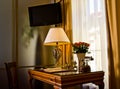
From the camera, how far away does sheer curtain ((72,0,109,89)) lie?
2.59 meters

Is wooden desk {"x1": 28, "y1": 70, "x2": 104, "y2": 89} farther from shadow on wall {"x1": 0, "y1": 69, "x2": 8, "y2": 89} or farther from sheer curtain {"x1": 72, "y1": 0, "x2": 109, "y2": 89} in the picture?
shadow on wall {"x1": 0, "y1": 69, "x2": 8, "y2": 89}

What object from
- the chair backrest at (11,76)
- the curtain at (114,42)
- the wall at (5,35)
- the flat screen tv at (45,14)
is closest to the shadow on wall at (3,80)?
the wall at (5,35)

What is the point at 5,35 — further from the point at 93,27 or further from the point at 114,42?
the point at 114,42

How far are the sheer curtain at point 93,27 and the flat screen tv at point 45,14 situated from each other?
0.32 m

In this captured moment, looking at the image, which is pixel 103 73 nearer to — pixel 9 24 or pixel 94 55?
pixel 94 55

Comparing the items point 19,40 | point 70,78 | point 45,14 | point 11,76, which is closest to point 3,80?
point 11,76

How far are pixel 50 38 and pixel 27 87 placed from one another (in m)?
1.18

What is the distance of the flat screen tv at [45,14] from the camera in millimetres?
3359

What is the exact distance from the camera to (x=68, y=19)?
323 cm

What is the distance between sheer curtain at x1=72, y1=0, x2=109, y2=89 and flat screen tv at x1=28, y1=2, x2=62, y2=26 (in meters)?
0.32

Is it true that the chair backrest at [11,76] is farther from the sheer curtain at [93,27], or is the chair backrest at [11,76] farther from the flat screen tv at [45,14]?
the sheer curtain at [93,27]

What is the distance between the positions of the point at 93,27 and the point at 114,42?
1.81 feet

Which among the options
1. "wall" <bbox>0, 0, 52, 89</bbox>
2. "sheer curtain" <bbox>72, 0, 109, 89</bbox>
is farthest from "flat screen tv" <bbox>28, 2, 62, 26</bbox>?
"sheer curtain" <bbox>72, 0, 109, 89</bbox>

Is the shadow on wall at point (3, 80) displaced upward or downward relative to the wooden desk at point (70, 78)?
downward
